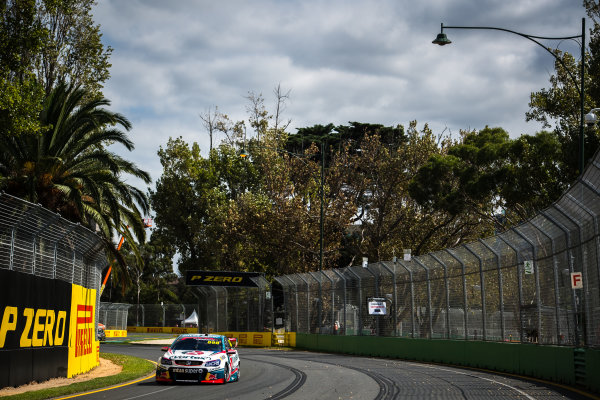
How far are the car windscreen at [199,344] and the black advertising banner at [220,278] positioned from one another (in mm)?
26977

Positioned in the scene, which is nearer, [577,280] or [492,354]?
[577,280]

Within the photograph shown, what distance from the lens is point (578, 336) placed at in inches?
623

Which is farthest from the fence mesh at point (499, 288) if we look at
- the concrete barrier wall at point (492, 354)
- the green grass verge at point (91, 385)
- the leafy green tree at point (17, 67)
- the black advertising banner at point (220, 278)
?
the leafy green tree at point (17, 67)

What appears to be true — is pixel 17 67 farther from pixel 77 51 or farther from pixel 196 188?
pixel 196 188

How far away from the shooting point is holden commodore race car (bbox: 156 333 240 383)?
16516 millimetres

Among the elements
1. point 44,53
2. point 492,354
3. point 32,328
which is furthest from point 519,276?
point 44,53

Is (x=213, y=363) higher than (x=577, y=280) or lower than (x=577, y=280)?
lower

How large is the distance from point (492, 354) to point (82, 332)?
11631mm

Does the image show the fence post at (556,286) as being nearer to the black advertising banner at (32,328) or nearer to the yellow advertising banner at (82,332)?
the black advertising banner at (32,328)

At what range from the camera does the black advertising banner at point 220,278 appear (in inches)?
1770

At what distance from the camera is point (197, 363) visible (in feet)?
54.3

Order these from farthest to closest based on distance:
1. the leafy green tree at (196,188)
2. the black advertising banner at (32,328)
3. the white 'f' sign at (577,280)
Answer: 1. the leafy green tree at (196,188)
2. the white 'f' sign at (577,280)
3. the black advertising banner at (32,328)

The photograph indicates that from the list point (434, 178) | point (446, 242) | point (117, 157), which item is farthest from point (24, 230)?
point (446, 242)

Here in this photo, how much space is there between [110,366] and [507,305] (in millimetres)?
12443
